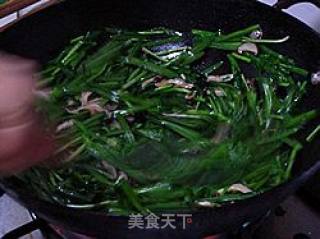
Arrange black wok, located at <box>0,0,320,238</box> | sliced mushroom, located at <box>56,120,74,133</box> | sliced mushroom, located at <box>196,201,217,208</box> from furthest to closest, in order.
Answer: black wok, located at <box>0,0,320,238</box> < sliced mushroom, located at <box>56,120,74,133</box> < sliced mushroom, located at <box>196,201,217,208</box>

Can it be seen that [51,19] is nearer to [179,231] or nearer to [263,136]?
[263,136]

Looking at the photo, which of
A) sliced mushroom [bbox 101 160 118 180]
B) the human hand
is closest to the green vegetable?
sliced mushroom [bbox 101 160 118 180]

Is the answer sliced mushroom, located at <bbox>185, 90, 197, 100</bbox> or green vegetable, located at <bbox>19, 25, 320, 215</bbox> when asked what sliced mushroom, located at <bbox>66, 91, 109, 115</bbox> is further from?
sliced mushroom, located at <bbox>185, 90, 197, 100</bbox>

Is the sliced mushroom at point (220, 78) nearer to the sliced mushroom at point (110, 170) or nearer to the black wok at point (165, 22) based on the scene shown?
the black wok at point (165, 22)

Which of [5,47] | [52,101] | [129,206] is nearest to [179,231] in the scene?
[129,206]

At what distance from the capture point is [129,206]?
1045mm

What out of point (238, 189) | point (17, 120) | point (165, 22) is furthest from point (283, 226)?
point (17, 120)

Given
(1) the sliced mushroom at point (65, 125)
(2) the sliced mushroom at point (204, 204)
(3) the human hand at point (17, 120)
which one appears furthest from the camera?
(1) the sliced mushroom at point (65, 125)

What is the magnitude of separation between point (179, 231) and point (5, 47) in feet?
1.95

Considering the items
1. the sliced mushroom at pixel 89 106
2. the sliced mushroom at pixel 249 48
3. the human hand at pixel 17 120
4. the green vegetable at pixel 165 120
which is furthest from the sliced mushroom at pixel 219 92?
the human hand at pixel 17 120

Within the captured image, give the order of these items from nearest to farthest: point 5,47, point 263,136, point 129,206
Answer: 1. point 129,206
2. point 263,136
3. point 5,47

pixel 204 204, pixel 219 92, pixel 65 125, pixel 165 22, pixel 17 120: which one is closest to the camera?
pixel 17 120

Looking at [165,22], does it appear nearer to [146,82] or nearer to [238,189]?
[146,82]

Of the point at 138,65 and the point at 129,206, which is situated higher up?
the point at 138,65
